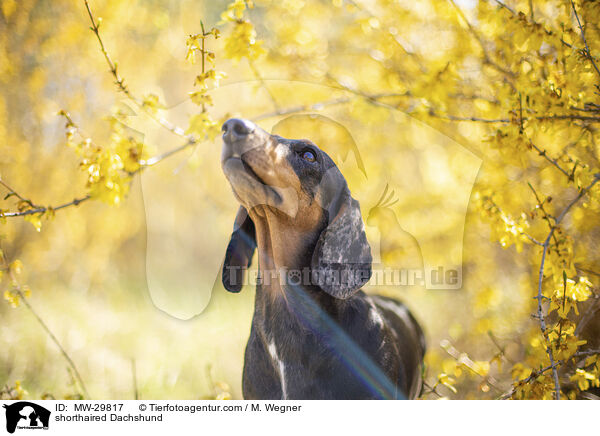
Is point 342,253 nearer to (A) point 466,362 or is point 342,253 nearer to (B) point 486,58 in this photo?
(A) point 466,362

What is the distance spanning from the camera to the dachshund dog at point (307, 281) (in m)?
1.51

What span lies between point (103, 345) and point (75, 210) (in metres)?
1.28

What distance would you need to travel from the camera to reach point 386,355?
1.65 metres

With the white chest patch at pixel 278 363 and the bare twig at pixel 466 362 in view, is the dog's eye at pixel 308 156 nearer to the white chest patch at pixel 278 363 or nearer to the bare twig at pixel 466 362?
the white chest patch at pixel 278 363

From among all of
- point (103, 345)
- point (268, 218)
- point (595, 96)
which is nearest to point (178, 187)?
point (268, 218)

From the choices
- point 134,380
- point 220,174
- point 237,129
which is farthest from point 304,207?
point 134,380

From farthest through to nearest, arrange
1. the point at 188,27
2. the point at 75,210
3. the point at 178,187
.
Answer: the point at 75,210 < the point at 188,27 < the point at 178,187

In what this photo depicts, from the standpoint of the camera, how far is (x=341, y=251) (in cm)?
154
